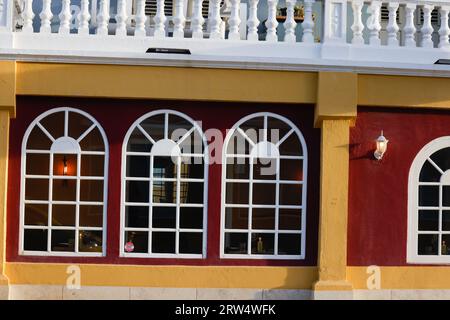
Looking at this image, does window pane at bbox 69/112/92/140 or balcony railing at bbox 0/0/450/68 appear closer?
balcony railing at bbox 0/0/450/68

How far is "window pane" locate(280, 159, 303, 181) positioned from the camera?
11.3 meters

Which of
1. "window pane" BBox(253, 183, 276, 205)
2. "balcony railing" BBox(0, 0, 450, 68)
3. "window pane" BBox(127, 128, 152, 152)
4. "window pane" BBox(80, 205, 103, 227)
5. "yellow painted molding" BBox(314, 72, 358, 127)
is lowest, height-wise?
"window pane" BBox(80, 205, 103, 227)

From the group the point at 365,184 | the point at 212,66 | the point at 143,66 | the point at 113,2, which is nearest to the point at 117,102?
the point at 143,66

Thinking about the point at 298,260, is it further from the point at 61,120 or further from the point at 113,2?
the point at 113,2

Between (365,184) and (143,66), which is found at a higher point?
(143,66)

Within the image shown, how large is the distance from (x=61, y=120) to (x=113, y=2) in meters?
2.56

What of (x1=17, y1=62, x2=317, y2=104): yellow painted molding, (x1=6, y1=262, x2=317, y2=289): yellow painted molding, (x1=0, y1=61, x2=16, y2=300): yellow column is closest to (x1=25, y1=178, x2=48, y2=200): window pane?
(x1=0, y1=61, x2=16, y2=300): yellow column

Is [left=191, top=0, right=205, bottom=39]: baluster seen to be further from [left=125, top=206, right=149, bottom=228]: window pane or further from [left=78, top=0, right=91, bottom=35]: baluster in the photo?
[left=125, top=206, right=149, bottom=228]: window pane

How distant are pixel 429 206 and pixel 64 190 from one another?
4788 mm

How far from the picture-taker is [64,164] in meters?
11.1

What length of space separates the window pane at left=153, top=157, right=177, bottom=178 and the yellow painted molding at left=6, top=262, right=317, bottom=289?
47.2 inches

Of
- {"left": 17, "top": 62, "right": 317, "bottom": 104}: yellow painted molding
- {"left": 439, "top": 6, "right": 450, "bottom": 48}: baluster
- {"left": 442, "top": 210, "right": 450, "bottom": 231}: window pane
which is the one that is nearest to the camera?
{"left": 17, "top": 62, "right": 317, "bottom": 104}: yellow painted molding

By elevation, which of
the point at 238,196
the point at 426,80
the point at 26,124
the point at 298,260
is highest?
the point at 426,80

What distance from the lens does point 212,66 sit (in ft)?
35.8
